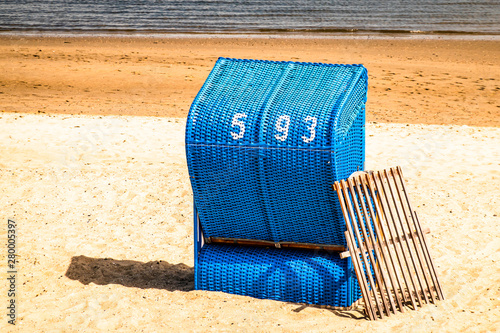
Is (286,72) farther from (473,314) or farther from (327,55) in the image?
(327,55)

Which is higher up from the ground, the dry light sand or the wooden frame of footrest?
the wooden frame of footrest

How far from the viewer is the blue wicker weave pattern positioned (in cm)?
550

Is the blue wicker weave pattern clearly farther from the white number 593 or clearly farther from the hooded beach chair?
the white number 593

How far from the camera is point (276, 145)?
5059mm

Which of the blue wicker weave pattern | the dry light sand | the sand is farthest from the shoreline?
the blue wicker weave pattern

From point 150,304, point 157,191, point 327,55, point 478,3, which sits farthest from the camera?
point 478,3

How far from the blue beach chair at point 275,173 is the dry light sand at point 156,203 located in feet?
0.88

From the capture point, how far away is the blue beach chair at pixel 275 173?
5078 millimetres

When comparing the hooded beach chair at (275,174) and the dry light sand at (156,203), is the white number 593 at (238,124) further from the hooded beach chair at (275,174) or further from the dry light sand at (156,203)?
the dry light sand at (156,203)

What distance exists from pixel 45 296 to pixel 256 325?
84.0 inches

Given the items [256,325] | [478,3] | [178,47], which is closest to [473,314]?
[256,325]

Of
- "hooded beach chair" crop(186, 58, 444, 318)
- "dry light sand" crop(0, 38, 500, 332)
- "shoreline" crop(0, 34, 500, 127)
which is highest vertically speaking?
"hooded beach chair" crop(186, 58, 444, 318)

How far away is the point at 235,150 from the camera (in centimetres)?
518

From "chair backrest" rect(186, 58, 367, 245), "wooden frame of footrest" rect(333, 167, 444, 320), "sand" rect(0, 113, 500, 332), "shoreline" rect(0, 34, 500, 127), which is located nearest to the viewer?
"chair backrest" rect(186, 58, 367, 245)
